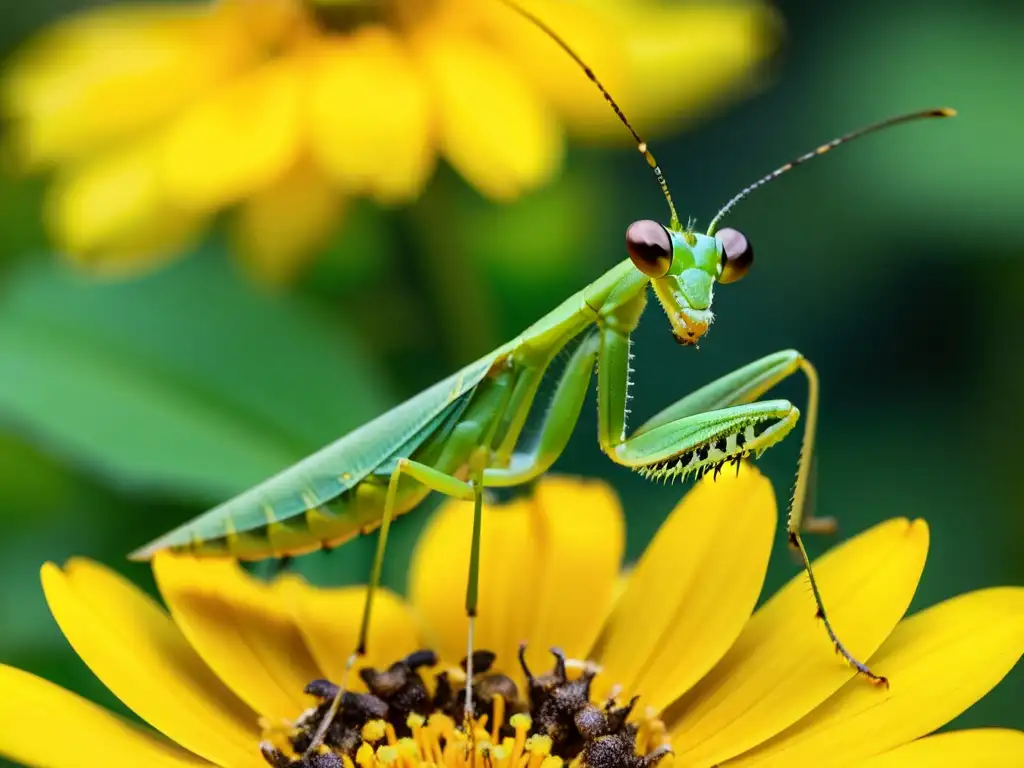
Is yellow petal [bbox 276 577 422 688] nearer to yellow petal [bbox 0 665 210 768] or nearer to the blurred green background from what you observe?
the blurred green background

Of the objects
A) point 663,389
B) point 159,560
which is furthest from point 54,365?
point 663,389

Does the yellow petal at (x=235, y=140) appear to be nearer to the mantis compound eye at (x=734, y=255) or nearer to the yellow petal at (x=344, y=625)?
the yellow petal at (x=344, y=625)

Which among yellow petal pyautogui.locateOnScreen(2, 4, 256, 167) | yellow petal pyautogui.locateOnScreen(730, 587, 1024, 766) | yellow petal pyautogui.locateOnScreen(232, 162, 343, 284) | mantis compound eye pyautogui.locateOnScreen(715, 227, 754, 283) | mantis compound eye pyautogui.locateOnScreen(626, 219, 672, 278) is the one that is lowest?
yellow petal pyautogui.locateOnScreen(730, 587, 1024, 766)

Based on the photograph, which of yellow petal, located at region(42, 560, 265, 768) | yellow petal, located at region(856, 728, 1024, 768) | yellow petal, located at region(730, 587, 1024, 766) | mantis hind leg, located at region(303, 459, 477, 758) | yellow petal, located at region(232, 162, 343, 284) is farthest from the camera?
yellow petal, located at region(232, 162, 343, 284)

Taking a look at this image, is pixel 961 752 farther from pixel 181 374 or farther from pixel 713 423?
pixel 181 374

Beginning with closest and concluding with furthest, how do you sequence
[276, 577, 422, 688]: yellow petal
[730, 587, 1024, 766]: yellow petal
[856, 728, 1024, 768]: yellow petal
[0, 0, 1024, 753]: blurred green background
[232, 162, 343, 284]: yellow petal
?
[856, 728, 1024, 768]: yellow petal → [730, 587, 1024, 766]: yellow petal → [276, 577, 422, 688]: yellow petal → [0, 0, 1024, 753]: blurred green background → [232, 162, 343, 284]: yellow petal

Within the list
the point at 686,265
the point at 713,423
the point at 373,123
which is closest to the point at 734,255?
the point at 686,265

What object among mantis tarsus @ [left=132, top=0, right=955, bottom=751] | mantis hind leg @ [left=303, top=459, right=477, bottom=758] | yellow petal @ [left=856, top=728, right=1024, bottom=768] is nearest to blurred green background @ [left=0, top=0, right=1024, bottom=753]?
mantis tarsus @ [left=132, top=0, right=955, bottom=751]
